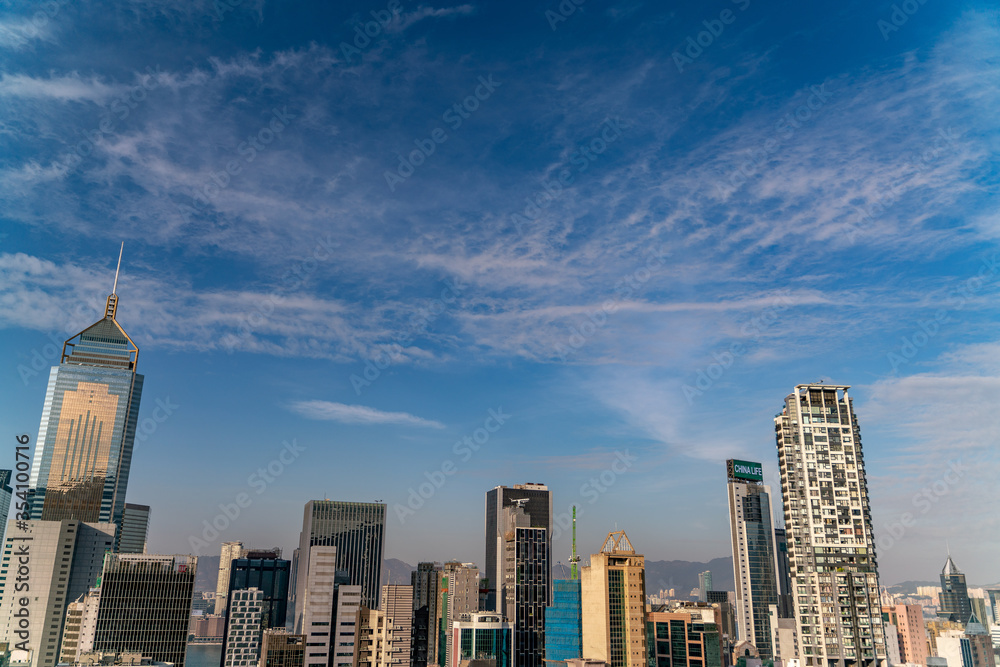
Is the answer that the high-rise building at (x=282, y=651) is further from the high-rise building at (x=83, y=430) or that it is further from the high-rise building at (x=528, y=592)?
the high-rise building at (x=83, y=430)

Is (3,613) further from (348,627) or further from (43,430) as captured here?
(348,627)

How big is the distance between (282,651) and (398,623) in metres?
37.1

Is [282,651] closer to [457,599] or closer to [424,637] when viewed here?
[457,599]

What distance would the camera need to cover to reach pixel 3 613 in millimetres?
126688

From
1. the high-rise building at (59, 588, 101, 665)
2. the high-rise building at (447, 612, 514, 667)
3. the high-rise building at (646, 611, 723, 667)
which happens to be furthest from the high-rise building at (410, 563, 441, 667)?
the high-rise building at (59, 588, 101, 665)

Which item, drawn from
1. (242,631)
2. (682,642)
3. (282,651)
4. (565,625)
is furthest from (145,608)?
(682,642)

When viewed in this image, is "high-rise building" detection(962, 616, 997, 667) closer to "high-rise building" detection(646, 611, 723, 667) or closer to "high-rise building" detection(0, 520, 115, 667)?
"high-rise building" detection(646, 611, 723, 667)

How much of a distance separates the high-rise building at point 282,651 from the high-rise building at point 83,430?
6668 cm

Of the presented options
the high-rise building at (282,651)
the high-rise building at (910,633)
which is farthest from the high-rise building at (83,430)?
the high-rise building at (910,633)

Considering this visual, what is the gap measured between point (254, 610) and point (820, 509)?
16076 centimetres

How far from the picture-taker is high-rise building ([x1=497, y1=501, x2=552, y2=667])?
6235 inches

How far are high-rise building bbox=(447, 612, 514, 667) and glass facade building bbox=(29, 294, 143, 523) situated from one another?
10536 centimetres

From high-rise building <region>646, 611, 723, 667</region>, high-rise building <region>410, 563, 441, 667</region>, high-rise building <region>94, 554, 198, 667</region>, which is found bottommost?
high-rise building <region>410, 563, 441, 667</region>

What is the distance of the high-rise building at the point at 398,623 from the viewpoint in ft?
346
